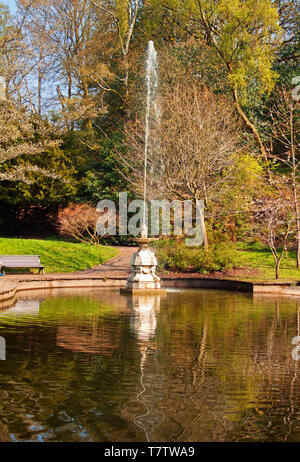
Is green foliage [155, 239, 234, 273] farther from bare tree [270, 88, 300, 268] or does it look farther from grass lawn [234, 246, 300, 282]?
bare tree [270, 88, 300, 268]

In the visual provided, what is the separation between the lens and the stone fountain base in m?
16.6

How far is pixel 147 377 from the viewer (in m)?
6.03

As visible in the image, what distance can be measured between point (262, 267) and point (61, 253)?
29.2ft

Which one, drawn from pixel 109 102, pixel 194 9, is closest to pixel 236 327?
pixel 194 9

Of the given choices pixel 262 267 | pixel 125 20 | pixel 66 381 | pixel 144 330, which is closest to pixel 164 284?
pixel 262 267

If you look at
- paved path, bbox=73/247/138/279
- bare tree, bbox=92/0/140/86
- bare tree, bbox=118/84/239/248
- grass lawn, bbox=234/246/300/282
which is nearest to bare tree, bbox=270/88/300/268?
grass lawn, bbox=234/246/300/282

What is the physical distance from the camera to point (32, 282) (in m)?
17.0

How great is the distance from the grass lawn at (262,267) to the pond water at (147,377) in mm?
8945

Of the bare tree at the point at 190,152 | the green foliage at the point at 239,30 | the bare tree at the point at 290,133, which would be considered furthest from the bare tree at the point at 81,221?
the green foliage at the point at 239,30

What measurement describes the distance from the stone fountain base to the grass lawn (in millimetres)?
4262

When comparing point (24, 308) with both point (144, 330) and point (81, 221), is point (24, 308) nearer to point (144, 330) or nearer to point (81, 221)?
point (144, 330)

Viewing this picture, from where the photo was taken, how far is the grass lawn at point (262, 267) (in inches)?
811

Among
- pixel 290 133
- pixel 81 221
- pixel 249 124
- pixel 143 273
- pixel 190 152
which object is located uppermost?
pixel 249 124

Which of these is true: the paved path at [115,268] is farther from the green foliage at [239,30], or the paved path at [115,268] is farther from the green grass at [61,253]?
the green foliage at [239,30]
